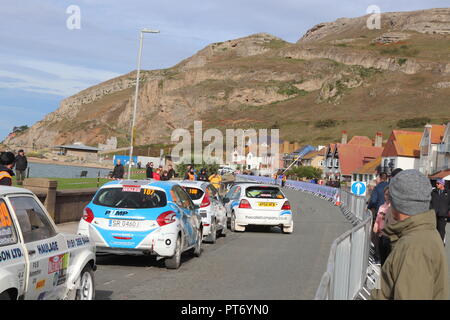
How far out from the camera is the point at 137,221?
1207cm

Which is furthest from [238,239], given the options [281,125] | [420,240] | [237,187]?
[281,125]

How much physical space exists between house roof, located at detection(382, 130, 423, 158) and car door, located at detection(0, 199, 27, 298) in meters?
83.0

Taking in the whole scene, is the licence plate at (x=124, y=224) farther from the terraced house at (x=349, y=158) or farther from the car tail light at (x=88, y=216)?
the terraced house at (x=349, y=158)

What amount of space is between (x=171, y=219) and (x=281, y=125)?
575ft

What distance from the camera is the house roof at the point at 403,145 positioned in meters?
86.2

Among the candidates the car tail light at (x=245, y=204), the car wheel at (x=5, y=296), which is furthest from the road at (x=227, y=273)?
the car wheel at (x=5, y=296)

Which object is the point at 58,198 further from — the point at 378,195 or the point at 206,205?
the point at 378,195

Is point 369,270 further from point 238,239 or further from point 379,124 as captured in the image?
point 379,124

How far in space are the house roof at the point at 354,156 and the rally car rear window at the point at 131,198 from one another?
94.6 meters

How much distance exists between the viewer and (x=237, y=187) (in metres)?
22.6

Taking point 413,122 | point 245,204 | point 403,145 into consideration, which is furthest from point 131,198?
point 413,122

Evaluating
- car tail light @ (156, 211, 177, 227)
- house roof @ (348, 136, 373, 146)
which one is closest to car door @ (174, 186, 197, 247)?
car tail light @ (156, 211, 177, 227)

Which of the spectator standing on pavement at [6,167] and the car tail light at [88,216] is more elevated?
the spectator standing on pavement at [6,167]

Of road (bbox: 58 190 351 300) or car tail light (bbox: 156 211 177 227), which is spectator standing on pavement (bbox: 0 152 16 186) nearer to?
road (bbox: 58 190 351 300)
